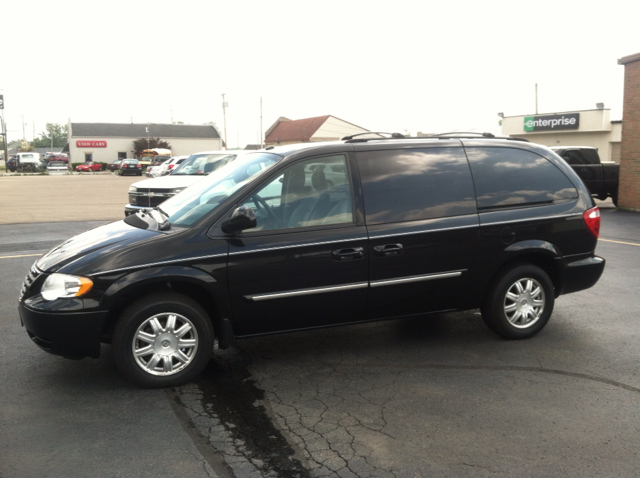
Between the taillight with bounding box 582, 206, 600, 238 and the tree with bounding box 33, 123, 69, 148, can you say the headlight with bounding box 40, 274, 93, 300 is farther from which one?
the tree with bounding box 33, 123, 69, 148

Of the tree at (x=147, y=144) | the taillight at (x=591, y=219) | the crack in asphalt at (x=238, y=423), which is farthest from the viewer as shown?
the tree at (x=147, y=144)

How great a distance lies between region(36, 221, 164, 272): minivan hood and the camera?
15.1 feet

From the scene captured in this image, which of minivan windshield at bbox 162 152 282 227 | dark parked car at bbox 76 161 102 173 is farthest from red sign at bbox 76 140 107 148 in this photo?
minivan windshield at bbox 162 152 282 227

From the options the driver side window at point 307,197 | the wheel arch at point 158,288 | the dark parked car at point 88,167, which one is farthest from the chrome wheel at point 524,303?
the dark parked car at point 88,167

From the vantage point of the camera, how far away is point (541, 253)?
5.79 m

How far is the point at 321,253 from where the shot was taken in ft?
16.1

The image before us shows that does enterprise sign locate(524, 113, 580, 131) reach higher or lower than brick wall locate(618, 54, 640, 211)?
higher

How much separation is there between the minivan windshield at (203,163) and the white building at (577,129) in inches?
Result: 1371

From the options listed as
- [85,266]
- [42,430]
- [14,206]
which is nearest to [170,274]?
[85,266]

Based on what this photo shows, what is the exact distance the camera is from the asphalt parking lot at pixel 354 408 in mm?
3553

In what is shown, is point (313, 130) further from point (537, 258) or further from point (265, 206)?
point (265, 206)

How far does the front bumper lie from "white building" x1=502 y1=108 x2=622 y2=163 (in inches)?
1730

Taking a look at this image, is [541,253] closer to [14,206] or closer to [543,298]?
[543,298]

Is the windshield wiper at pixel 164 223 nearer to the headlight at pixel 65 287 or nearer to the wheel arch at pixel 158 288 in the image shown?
the wheel arch at pixel 158 288
